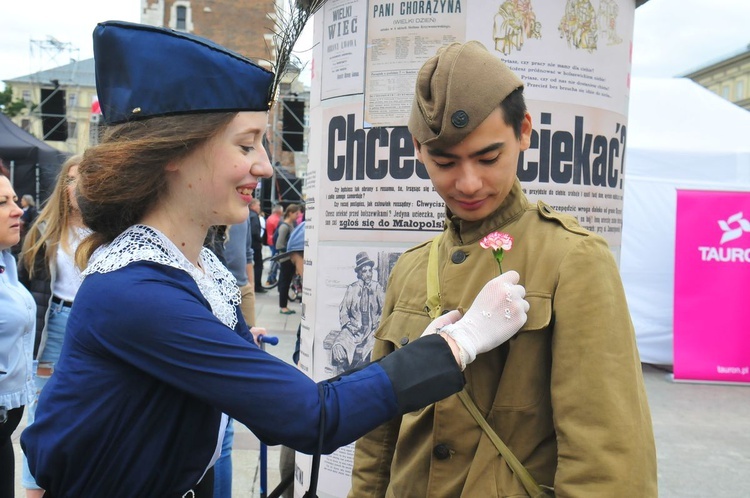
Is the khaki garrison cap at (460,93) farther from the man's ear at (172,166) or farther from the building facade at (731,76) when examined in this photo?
the building facade at (731,76)

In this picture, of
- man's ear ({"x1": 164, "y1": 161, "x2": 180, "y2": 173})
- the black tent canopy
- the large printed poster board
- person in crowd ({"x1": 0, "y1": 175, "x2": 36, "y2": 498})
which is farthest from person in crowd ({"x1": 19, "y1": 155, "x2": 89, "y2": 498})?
the black tent canopy

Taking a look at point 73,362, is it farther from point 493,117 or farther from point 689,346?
point 689,346

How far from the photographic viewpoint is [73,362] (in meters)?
1.45

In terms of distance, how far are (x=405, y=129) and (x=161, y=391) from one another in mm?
1552

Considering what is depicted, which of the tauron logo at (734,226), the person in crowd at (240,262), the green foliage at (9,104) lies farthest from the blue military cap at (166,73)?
the green foliage at (9,104)

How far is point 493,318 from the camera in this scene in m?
1.45

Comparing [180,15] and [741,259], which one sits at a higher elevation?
[180,15]

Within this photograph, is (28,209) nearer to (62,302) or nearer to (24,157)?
(24,157)

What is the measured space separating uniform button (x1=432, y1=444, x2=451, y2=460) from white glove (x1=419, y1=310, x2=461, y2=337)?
259 millimetres

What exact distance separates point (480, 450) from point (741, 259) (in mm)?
6572

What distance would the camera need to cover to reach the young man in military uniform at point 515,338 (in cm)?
138

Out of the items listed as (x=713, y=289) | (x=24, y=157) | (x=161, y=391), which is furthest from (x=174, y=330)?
(x=24, y=157)

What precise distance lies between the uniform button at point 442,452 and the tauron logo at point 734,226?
652 cm

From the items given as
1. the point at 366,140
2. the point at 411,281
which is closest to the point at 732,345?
the point at 366,140
